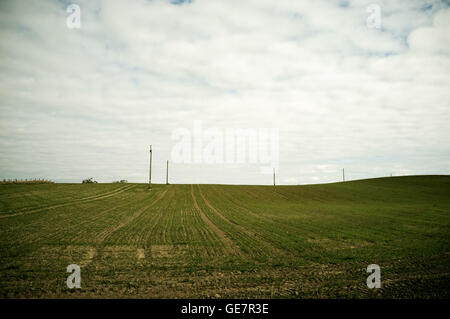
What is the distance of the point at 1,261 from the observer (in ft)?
34.8

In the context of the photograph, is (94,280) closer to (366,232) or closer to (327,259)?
(327,259)

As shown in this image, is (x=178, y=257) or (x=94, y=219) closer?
(x=178, y=257)

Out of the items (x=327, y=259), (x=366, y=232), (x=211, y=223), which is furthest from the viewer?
A: (x=211, y=223)

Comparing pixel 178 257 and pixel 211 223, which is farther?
pixel 211 223

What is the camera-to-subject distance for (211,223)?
72.1 feet

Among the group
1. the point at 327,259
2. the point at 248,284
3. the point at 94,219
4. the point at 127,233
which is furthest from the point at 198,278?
the point at 94,219
